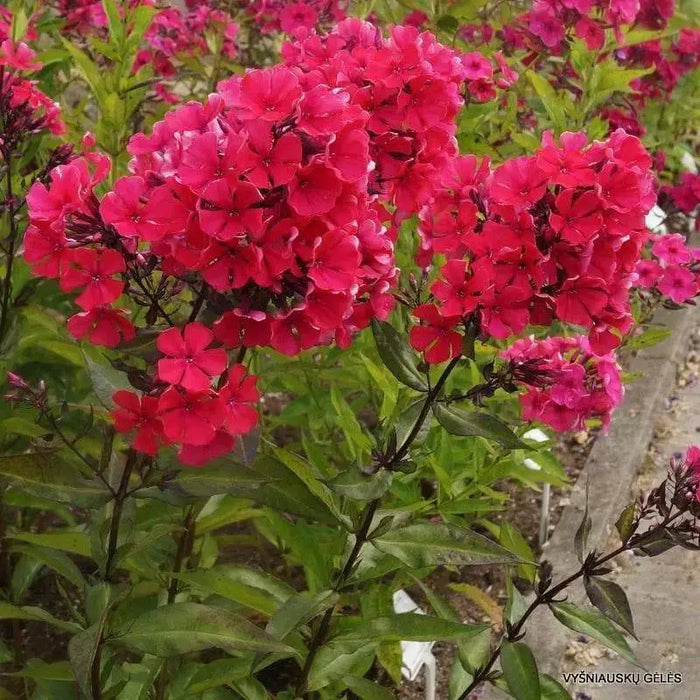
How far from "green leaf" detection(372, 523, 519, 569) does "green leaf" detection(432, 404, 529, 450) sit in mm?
156

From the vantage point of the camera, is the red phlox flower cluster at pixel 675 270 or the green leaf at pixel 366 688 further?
the red phlox flower cluster at pixel 675 270

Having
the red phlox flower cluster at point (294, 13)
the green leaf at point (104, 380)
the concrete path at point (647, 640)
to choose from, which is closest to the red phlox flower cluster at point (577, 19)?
the red phlox flower cluster at point (294, 13)

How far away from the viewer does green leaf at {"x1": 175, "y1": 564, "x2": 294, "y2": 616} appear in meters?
1.66

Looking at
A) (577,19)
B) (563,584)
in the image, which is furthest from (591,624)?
(577,19)

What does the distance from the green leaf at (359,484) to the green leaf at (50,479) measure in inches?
13.1

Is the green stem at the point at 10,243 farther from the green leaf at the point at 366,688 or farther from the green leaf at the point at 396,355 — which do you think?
the green leaf at the point at 366,688

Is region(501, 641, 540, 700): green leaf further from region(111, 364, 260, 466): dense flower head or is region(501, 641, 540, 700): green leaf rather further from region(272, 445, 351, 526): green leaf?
region(111, 364, 260, 466): dense flower head

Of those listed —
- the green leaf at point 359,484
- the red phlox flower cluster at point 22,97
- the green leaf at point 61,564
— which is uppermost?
the red phlox flower cluster at point 22,97

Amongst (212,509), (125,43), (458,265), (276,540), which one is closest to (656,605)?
(276,540)

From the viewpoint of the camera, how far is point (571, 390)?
1741 millimetres

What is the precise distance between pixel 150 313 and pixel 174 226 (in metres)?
0.24

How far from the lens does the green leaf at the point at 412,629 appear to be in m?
1.56

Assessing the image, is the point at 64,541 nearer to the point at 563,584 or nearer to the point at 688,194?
the point at 563,584

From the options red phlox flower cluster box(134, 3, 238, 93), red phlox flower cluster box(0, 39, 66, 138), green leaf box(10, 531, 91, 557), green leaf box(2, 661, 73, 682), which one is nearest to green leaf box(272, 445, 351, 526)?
green leaf box(10, 531, 91, 557)
